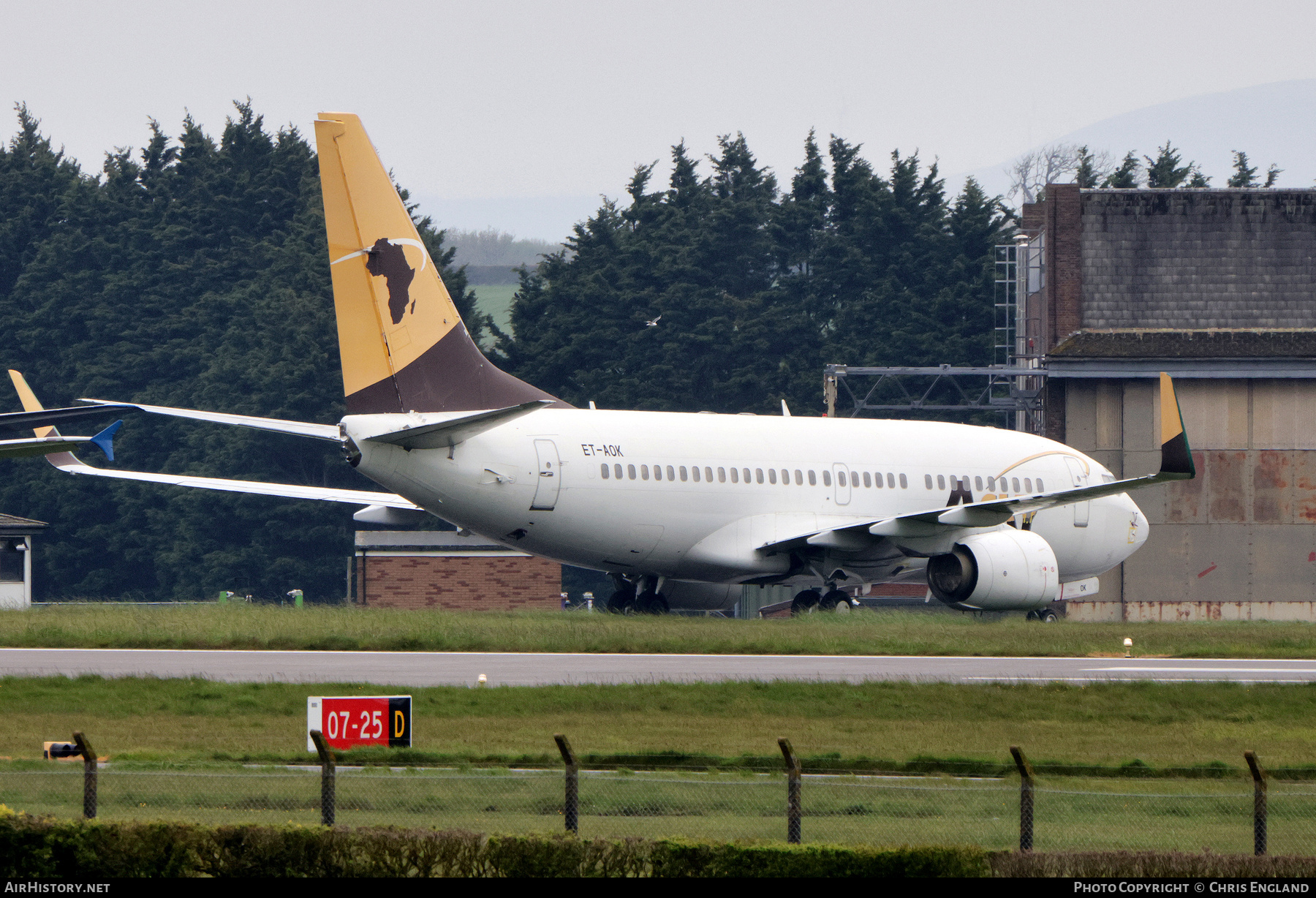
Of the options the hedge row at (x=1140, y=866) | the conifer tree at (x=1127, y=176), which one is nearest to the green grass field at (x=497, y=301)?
the conifer tree at (x=1127, y=176)

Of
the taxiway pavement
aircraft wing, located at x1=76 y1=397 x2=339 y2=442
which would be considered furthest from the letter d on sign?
aircraft wing, located at x1=76 y1=397 x2=339 y2=442

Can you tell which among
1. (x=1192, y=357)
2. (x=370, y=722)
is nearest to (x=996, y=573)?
(x=1192, y=357)

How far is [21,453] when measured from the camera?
19859mm

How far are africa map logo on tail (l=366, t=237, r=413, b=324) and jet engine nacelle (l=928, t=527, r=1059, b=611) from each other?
39.4ft

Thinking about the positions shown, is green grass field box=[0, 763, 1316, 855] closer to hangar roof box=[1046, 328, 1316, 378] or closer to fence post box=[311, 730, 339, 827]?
fence post box=[311, 730, 339, 827]

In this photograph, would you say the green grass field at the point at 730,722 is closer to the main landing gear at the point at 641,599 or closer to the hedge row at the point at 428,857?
the hedge row at the point at 428,857

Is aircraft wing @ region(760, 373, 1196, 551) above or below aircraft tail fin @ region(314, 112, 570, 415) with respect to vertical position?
below

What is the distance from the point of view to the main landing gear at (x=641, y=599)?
121 ft

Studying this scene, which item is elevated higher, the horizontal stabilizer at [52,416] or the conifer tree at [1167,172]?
the conifer tree at [1167,172]

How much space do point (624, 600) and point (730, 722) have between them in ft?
56.6

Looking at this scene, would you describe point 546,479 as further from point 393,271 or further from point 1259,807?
point 1259,807

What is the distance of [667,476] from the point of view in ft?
111

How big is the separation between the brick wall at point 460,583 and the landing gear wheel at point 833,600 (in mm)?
13260

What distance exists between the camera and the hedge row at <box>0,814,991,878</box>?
11172 millimetres
